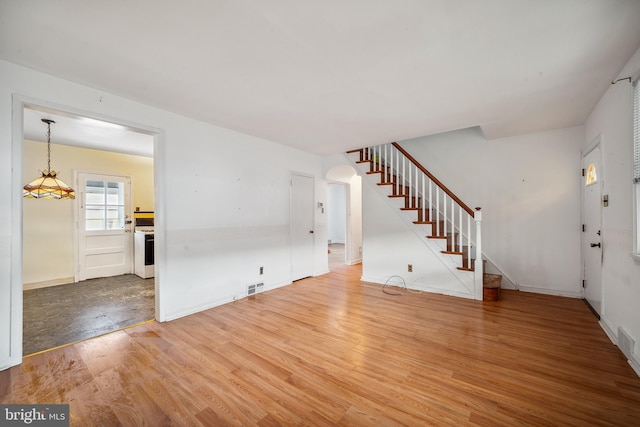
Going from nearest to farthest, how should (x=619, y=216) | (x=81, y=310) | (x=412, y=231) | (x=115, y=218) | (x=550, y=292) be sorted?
1. (x=619, y=216)
2. (x=81, y=310)
3. (x=550, y=292)
4. (x=412, y=231)
5. (x=115, y=218)

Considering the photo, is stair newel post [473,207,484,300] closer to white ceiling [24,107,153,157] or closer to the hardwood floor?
the hardwood floor

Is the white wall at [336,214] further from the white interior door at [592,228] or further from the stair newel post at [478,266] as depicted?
the white interior door at [592,228]

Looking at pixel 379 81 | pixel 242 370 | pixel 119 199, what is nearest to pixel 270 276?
pixel 242 370

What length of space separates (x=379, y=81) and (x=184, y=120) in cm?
255

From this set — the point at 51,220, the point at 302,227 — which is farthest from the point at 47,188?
the point at 302,227

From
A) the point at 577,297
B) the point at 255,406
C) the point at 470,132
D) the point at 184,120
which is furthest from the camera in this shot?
Result: the point at 470,132

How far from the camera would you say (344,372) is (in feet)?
6.98

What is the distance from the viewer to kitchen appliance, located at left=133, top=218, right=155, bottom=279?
17.3ft

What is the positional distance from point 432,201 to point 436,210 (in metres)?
0.30

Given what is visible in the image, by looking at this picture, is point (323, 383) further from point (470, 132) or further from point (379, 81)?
point (470, 132)

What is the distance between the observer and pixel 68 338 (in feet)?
8.94

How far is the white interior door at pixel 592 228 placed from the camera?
3104 mm

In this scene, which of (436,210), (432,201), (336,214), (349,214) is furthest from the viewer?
(336,214)

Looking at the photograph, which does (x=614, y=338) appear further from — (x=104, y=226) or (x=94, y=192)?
(x=94, y=192)
